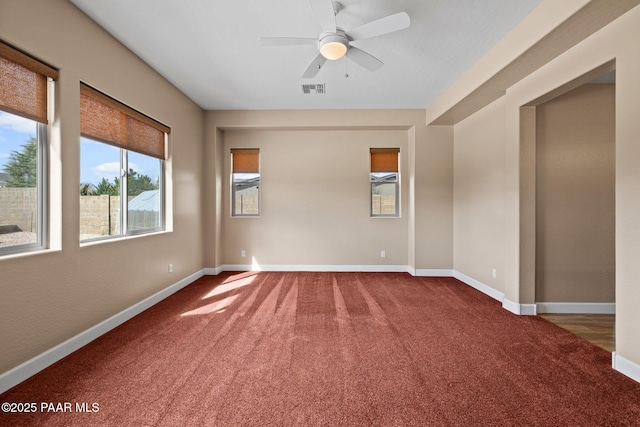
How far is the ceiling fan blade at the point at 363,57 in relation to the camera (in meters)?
2.54

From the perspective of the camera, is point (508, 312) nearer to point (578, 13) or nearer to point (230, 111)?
point (578, 13)

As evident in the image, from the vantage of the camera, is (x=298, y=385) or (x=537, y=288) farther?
(x=537, y=288)

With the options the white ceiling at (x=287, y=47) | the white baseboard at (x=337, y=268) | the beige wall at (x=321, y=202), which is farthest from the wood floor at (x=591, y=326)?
the white ceiling at (x=287, y=47)

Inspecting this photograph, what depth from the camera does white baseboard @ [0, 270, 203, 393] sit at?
1918 millimetres

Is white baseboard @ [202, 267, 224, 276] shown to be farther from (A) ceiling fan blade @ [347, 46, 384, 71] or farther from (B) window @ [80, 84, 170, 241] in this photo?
(A) ceiling fan blade @ [347, 46, 384, 71]

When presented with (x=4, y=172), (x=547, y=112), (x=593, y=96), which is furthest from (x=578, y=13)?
(x=4, y=172)

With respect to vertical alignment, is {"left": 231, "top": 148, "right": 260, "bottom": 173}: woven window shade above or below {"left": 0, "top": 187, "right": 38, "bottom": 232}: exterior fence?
above

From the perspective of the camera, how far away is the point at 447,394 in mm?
1875

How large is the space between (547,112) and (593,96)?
1.72 ft

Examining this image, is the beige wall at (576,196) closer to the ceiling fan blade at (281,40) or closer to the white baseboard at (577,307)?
the white baseboard at (577,307)

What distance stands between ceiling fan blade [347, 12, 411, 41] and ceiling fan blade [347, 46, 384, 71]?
0.17 m

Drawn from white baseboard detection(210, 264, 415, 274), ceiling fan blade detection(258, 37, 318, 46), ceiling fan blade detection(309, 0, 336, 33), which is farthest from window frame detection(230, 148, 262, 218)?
ceiling fan blade detection(309, 0, 336, 33)

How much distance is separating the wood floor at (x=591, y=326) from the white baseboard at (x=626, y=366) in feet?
1.38

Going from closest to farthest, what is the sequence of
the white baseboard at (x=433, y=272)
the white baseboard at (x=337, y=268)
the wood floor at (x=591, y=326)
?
the wood floor at (x=591, y=326), the white baseboard at (x=433, y=272), the white baseboard at (x=337, y=268)
